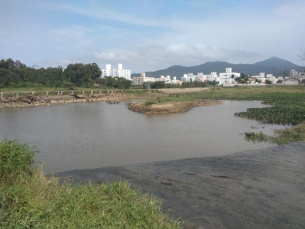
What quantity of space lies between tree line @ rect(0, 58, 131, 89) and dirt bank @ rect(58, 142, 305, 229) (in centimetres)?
4864

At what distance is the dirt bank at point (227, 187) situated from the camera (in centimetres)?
434

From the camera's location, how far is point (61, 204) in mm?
3766

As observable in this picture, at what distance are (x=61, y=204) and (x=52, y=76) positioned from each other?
59008 mm

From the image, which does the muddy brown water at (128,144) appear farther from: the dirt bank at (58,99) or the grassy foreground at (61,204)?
the dirt bank at (58,99)

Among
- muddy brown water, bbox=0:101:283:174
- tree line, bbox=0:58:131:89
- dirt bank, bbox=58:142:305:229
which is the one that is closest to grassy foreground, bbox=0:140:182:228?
dirt bank, bbox=58:142:305:229

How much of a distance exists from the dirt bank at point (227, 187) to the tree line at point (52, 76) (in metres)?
48.6

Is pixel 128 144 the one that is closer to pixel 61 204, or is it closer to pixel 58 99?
pixel 61 204

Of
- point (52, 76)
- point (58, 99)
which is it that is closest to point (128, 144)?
point (58, 99)

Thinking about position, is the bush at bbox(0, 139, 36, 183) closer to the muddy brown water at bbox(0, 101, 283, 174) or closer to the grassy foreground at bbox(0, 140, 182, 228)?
the grassy foreground at bbox(0, 140, 182, 228)

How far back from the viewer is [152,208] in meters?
3.97

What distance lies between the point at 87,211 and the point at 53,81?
186ft

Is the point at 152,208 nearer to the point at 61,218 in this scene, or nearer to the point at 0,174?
the point at 61,218

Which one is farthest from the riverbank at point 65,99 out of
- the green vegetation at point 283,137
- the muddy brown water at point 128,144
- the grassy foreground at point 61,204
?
the grassy foreground at point 61,204

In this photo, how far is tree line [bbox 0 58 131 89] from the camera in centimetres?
4987
